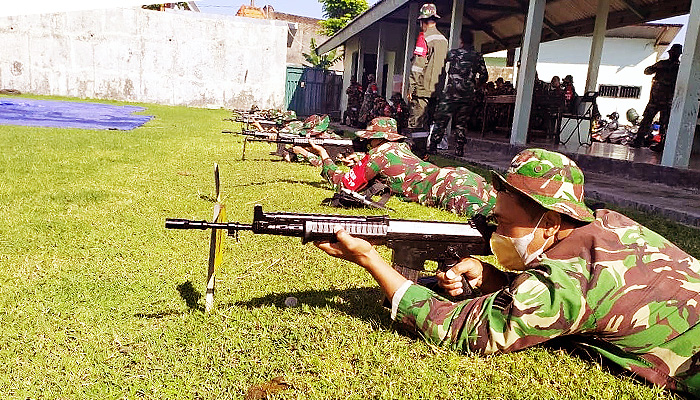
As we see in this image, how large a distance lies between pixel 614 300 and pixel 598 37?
12.9m

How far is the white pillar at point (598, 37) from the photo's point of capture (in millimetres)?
12651

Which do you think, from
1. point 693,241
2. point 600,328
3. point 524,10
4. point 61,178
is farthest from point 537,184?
point 524,10

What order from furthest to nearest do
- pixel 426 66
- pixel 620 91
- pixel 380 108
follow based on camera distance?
pixel 620 91 → pixel 380 108 → pixel 426 66

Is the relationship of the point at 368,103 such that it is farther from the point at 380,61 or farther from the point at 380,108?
the point at 380,61

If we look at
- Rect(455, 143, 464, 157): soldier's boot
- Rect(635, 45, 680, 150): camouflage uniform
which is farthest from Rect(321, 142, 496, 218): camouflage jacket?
Rect(635, 45, 680, 150): camouflage uniform

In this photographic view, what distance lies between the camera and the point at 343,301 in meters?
3.28

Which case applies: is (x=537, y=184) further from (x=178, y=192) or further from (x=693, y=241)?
(x=178, y=192)

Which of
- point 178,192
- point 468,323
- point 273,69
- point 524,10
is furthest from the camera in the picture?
point 273,69

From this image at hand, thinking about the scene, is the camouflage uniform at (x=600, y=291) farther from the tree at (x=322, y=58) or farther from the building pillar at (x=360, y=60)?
the tree at (x=322, y=58)

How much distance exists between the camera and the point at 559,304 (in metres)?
1.98

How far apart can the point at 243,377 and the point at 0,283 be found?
1968 mm

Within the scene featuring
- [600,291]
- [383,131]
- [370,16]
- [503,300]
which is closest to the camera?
[600,291]

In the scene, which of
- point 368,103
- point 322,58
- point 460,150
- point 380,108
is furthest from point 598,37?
point 322,58

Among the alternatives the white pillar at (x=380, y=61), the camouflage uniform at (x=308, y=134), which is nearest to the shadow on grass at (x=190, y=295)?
the camouflage uniform at (x=308, y=134)
